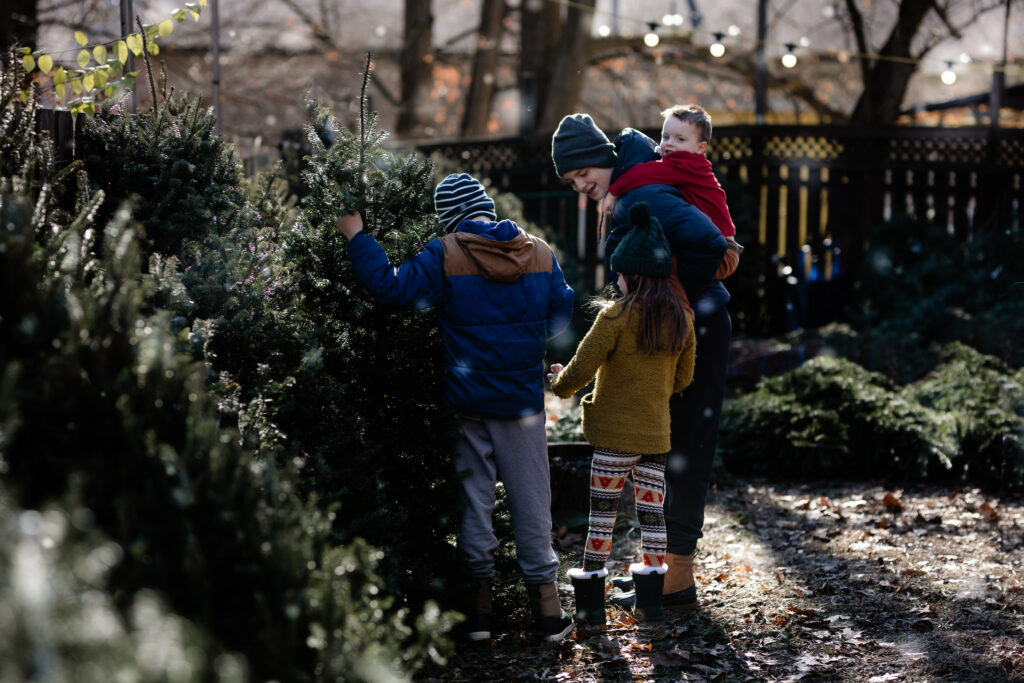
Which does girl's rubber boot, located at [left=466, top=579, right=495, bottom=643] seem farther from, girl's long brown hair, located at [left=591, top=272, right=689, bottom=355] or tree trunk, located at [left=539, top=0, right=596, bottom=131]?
tree trunk, located at [left=539, top=0, right=596, bottom=131]

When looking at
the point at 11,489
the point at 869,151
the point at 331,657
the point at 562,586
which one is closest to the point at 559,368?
the point at 562,586

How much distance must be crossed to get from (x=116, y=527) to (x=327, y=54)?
68.7ft

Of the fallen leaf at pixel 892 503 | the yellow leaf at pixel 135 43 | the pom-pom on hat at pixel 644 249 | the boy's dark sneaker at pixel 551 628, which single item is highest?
the yellow leaf at pixel 135 43

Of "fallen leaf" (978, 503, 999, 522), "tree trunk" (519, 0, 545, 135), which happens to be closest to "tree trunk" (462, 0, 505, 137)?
"tree trunk" (519, 0, 545, 135)

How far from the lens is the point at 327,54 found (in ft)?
71.2

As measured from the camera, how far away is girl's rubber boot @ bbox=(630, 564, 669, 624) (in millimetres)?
4062

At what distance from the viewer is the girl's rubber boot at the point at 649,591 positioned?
406cm

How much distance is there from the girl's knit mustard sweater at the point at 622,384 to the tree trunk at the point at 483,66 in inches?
502

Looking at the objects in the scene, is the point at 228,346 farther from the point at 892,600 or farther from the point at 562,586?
the point at 892,600

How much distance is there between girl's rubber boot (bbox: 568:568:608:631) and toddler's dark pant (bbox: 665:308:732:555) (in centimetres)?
45

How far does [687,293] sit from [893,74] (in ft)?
35.8

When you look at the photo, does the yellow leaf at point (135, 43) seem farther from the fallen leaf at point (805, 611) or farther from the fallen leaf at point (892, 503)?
the fallen leaf at point (892, 503)

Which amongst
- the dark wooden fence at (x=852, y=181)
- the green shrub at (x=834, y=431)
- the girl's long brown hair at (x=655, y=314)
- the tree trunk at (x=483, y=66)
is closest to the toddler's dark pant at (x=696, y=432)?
the girl's long brown hair at (x=655, y=314)

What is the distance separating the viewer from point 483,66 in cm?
1622
